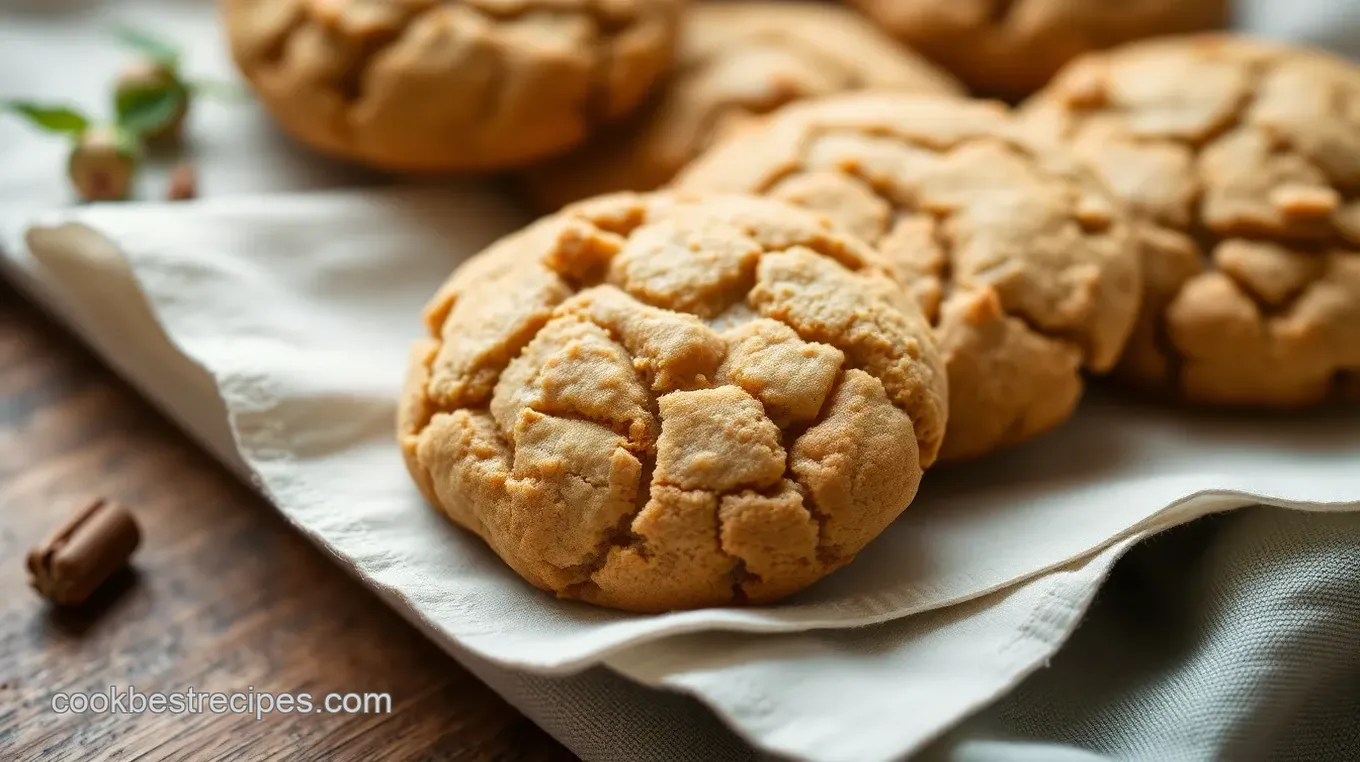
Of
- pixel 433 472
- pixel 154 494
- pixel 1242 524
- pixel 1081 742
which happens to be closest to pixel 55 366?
pixel 154 494

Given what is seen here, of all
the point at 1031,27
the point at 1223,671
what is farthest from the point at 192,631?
the point at 1031,27

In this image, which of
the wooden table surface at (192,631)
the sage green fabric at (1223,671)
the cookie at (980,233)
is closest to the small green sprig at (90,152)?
the wooden table surface at (192,631)

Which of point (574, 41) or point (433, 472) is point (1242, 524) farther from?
point (574, 41)

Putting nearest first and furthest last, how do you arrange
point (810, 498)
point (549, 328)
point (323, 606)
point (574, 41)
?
point (810, 498) → point (549, 328) → point (323, 606) → point (574, 41)

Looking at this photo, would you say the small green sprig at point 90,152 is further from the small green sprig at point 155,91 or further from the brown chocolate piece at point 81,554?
the brown chocolate piece at point 81,554

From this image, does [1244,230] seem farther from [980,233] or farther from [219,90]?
[219,90]

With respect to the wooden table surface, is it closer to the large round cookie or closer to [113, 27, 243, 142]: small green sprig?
the large round cookie
